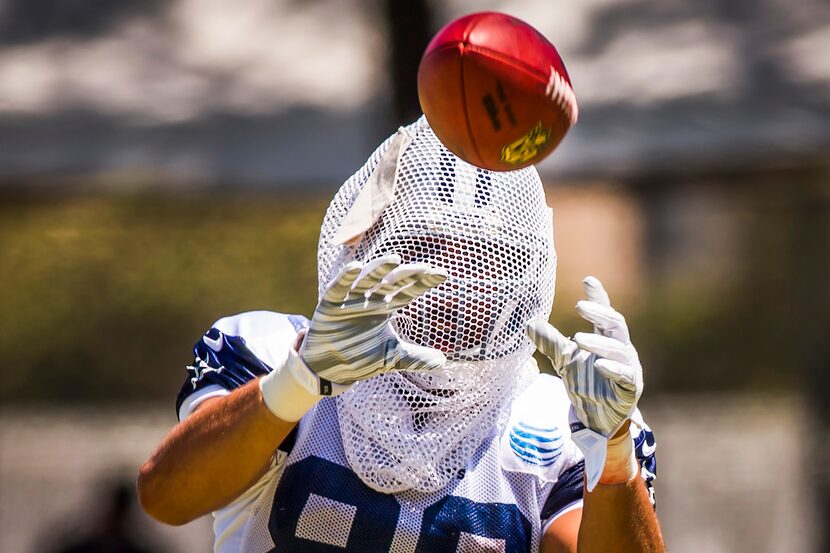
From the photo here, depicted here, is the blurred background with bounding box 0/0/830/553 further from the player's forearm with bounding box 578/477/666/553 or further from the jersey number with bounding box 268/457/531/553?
the player's forearm with bounding box 578/477/666/553

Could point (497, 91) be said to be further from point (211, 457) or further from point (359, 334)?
point (211, 457)

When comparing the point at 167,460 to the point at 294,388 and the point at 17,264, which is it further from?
the point at 17,264

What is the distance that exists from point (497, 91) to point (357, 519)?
0.70 metres

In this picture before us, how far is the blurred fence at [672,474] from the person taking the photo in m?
5.65

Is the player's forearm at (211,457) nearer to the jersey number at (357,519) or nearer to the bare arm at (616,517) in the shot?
the jersey number at (357,519)

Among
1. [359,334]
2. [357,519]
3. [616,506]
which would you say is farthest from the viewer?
[357,519]

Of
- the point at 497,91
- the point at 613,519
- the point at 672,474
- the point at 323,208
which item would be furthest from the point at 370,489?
the point at 323,208

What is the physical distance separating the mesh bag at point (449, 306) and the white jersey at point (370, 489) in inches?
1.5

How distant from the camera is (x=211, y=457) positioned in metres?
1.76

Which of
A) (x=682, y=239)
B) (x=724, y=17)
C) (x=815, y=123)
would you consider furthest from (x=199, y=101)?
(x=682, y=239)

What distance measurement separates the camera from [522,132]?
67.9 inches

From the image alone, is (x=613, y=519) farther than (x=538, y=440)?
No

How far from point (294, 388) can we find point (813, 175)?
511 centimetres

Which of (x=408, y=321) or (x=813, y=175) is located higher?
(x=408, y=321)
